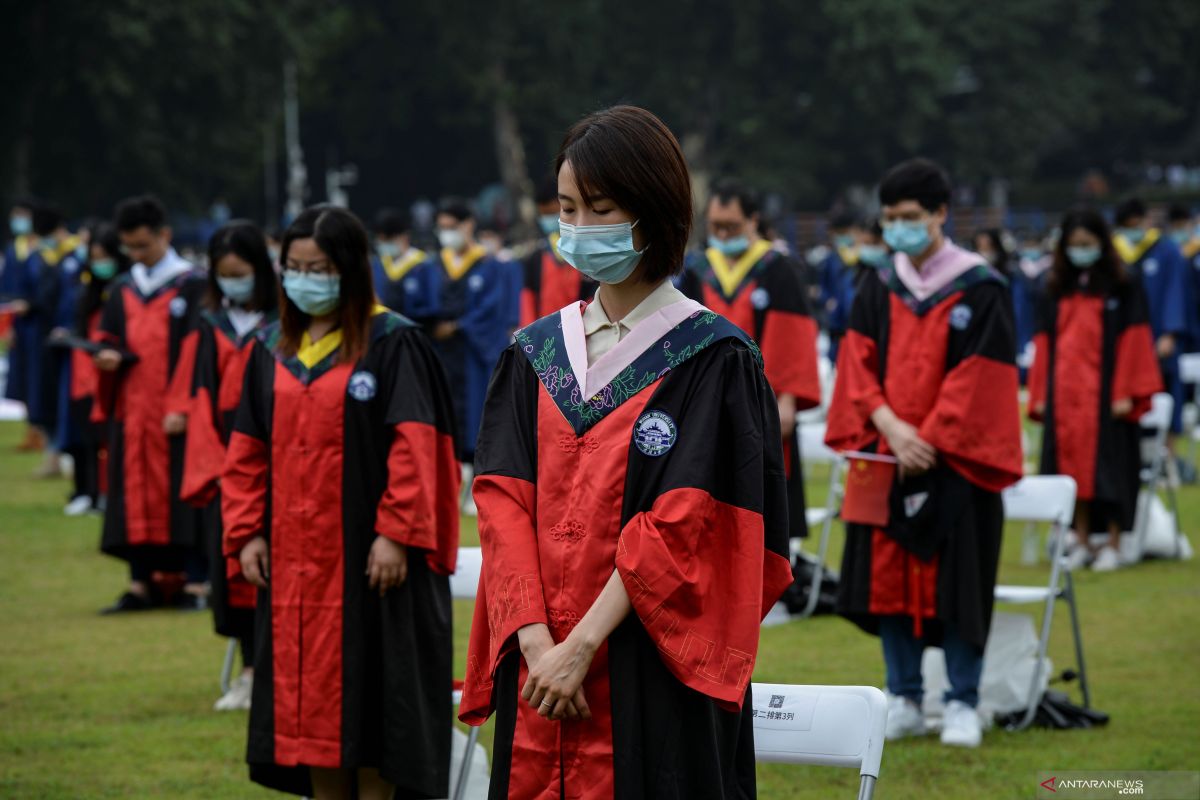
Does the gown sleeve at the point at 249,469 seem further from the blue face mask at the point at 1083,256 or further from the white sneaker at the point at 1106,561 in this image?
the white sneaker at the point at 1106,561

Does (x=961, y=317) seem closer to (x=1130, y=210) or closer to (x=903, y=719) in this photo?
(x=903, y=719)

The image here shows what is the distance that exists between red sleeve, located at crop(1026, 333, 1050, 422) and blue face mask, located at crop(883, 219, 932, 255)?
3.72m

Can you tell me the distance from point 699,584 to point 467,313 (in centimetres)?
994

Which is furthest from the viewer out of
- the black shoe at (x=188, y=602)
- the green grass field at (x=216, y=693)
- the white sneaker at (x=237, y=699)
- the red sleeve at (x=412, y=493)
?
the black shoe at (x=188, y=602)

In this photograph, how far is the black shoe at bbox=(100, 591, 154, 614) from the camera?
29.3ft

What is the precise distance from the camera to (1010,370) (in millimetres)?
6113

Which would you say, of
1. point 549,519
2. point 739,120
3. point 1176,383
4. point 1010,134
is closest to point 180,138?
point 739,120

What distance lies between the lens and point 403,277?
42.0 feet

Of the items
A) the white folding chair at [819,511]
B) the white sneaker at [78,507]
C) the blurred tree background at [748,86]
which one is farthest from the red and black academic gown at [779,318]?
the blurred tree background at [748,86]

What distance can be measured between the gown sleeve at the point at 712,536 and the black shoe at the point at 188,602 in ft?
20.9

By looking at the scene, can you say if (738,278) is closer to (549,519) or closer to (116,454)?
(116,454)

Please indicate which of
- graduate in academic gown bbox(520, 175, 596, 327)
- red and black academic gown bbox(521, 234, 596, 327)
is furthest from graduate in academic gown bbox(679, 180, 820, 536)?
red and black academic gown bbox(521, 234, 596, 327)

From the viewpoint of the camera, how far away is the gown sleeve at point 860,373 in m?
6.23

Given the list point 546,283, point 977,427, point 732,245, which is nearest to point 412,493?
point 977,427
